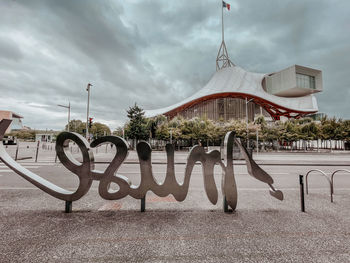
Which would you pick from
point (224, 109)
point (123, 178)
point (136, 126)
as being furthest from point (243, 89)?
point (123, 178)

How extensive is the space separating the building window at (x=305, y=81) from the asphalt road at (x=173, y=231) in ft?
211

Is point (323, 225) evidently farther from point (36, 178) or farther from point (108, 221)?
point (36, 178)

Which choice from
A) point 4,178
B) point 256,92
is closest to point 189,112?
point 256,92

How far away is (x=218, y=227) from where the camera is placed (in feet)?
11.6

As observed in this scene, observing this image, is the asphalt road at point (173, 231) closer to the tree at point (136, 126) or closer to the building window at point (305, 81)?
the tree at point (136, 126)

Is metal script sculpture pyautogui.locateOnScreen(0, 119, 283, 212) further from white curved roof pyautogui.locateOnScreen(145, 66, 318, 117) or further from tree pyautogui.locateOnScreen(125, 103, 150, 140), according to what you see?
white curved roof pyautogui.locateOnScreen(145, 66, 318, 117)

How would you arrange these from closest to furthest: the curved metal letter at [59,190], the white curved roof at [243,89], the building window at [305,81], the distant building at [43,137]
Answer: the curved metal letter at [59,190] < the white curved roof at [243,89] < the building window at [305,81] < the distant building at [43,137]

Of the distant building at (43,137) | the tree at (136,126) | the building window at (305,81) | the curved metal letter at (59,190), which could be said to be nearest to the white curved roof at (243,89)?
the building window at (305,81)

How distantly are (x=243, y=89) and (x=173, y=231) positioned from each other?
200 feet

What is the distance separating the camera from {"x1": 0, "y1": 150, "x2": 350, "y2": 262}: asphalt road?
2.68 metres

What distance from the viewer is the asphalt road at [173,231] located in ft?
8.79

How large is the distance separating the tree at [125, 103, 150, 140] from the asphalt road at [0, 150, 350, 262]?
25589 millimetres

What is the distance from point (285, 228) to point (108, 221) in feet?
12.0

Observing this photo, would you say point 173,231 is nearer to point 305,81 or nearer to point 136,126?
point 136,126
